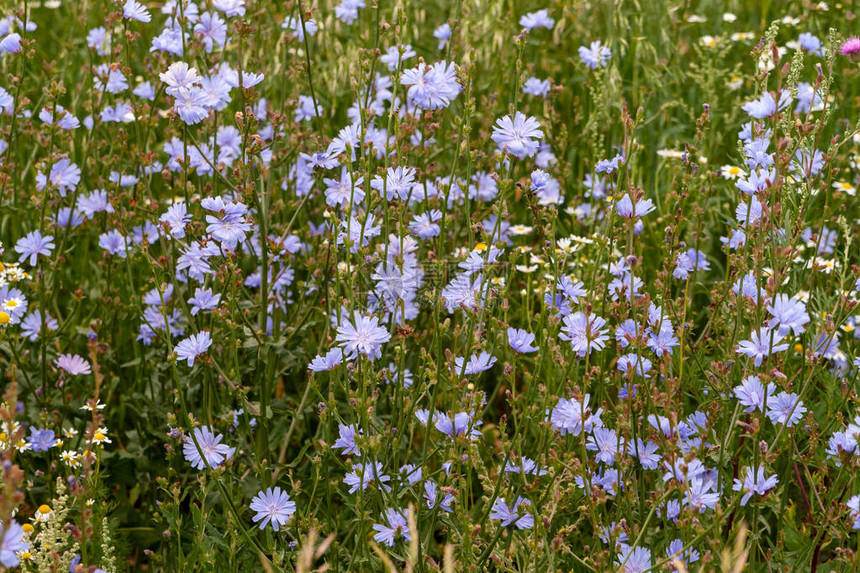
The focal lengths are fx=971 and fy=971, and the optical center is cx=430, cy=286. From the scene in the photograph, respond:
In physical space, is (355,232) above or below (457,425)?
above

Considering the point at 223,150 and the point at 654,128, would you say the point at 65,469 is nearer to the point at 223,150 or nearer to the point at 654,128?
the point at 223,150

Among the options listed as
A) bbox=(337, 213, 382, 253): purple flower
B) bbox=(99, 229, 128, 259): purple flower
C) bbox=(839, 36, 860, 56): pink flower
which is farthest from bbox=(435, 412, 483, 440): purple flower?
bbox=(839, 36, 860, 56): pink flower

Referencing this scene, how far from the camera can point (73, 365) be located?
9.08ft

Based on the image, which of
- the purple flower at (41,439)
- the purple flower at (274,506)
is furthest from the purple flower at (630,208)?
the purple flower at (41,439)

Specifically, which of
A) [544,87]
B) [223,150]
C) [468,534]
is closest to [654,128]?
[544,87]

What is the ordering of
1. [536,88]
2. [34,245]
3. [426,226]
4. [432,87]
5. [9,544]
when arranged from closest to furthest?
[9,544], [432,87], [426,226], [34,245], [536,88]

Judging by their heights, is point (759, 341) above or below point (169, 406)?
below

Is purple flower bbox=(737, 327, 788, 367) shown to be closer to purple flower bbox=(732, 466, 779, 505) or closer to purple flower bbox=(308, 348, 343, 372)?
purple flower bbox=(732, 466, 779, 505)

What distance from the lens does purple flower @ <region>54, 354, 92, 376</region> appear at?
2.71 metres

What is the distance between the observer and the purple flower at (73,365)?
2715mm

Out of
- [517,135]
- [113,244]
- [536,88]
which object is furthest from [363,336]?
[536,88]

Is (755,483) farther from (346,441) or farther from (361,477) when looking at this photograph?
(346,441)

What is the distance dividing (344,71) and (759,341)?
2.47 meters

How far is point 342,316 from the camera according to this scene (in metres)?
2.17
